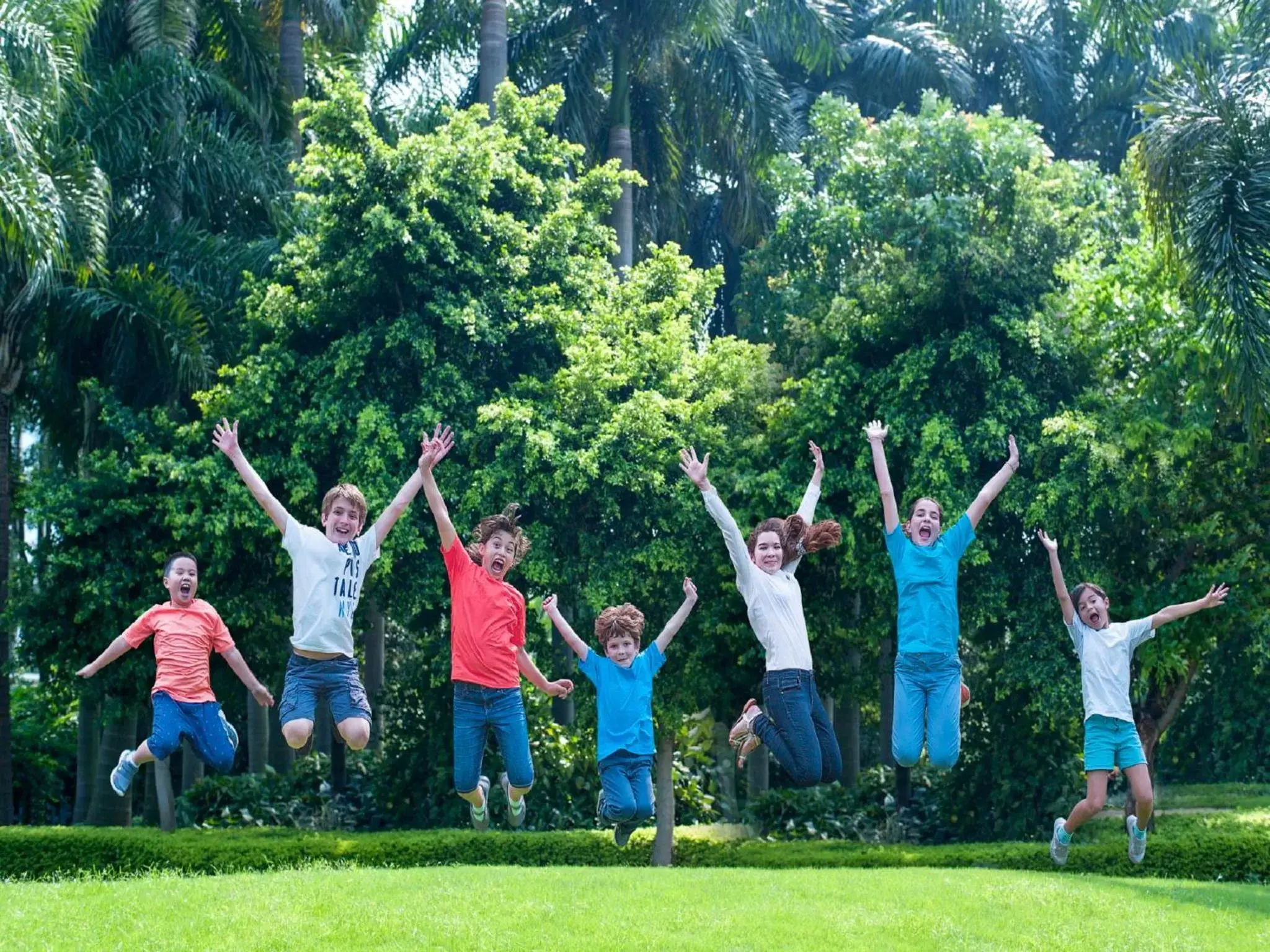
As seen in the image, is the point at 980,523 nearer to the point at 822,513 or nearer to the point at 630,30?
the point at 822,513

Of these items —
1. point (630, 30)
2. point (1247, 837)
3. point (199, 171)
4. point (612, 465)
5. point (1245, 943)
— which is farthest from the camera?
point (630, 30)

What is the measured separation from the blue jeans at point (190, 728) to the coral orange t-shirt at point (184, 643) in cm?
6

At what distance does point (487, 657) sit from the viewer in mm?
12039

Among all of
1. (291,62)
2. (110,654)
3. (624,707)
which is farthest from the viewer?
(291,62)

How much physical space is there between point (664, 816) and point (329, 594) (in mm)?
9490

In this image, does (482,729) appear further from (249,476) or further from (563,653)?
(563,653)

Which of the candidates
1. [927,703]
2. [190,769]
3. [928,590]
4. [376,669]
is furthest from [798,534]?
[190,769]

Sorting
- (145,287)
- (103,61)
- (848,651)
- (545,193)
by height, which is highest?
(103,61)

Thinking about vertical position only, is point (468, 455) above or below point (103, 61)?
below

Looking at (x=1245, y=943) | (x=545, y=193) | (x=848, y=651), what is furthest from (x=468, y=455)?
(x=1245, y=943)

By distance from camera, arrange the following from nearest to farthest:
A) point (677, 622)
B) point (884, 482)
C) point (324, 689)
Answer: point (324, 689), point (884, 482), point (677, 622)

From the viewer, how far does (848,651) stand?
22750 mm

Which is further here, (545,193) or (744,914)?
(545,193)

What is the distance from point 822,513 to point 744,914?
28.9ft
